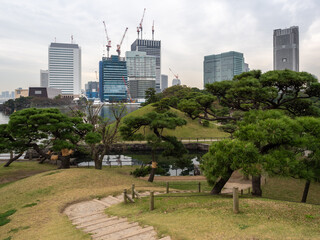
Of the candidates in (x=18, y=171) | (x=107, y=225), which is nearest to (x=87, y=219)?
(x=107, y=225)

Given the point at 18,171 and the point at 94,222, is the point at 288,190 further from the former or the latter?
the point at 18,171

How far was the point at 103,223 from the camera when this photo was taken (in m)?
8.80

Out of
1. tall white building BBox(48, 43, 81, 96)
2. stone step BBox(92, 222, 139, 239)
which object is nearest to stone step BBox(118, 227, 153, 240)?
stone step BBox(92, 222, 139, 239)

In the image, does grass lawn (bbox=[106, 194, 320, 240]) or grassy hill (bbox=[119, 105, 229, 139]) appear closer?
grass lawn (bbox=[106, 194, 320, 240])

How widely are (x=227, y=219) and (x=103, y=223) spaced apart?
439 cm

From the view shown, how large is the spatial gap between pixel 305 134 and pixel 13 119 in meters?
17.8

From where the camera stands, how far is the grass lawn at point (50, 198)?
8.55 metres

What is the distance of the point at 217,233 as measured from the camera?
256 inches

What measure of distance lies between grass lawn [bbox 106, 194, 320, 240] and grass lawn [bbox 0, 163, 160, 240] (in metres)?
2.33

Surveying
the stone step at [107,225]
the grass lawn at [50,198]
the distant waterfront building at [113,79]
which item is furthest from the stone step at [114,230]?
the distant waterfront building at [113,79]

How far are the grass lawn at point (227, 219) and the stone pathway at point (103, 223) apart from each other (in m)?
0.39

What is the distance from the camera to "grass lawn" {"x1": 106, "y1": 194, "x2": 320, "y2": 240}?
6359mm

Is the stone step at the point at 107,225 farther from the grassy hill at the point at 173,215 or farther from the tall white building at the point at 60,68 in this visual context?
the tall white building at the point at 60,68

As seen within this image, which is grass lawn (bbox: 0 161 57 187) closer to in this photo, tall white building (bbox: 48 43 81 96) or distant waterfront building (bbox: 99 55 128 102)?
distant waterfront building (bbox: 99 55 128 102)
